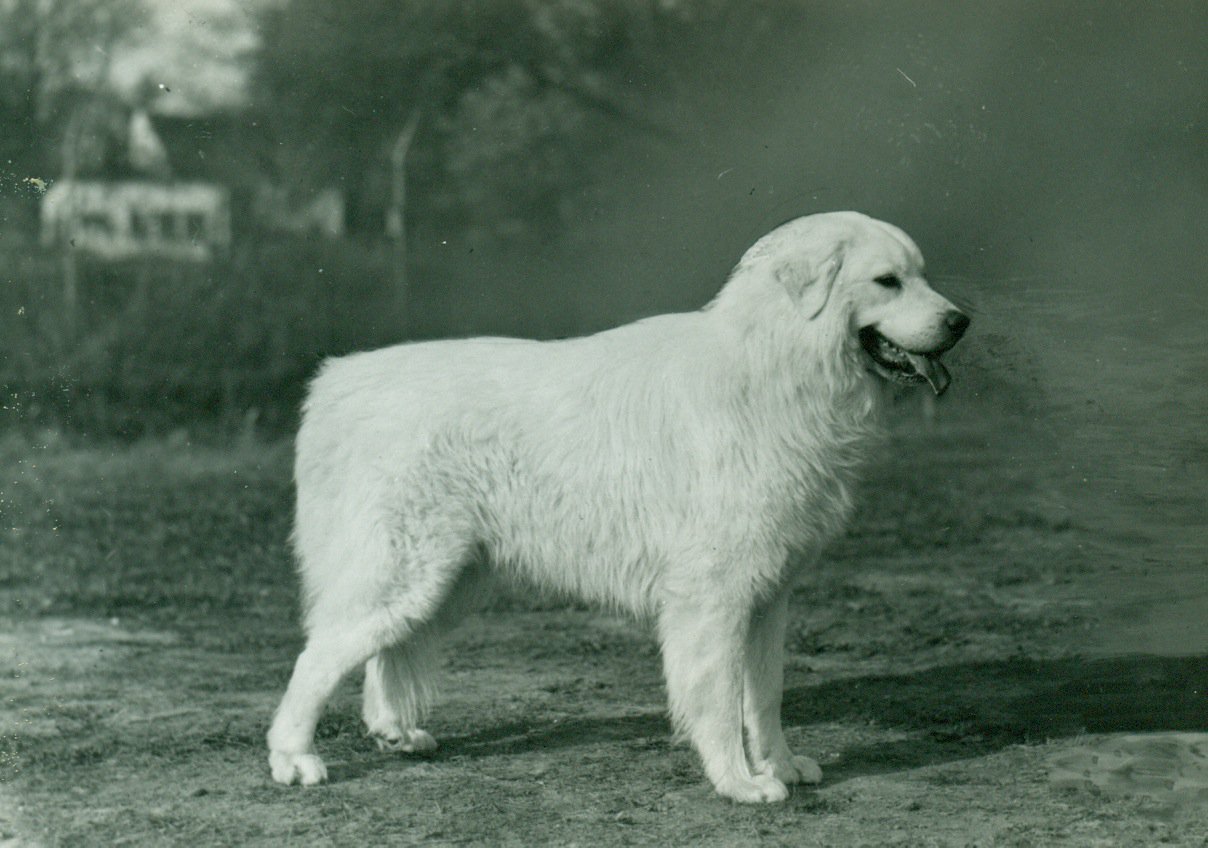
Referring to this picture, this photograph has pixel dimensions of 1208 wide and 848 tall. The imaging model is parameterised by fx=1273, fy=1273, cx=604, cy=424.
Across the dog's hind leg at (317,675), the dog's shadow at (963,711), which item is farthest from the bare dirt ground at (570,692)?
the dog's hind leg at (317,675)

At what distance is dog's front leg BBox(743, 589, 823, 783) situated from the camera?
479cm

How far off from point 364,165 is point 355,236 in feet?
1.69

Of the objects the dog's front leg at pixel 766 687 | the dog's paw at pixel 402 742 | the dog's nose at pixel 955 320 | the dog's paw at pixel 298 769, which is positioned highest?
the dog's nose at pixel 955 320

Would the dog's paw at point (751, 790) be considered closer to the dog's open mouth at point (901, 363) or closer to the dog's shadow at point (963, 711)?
the dog's shadow at point (963, 711)

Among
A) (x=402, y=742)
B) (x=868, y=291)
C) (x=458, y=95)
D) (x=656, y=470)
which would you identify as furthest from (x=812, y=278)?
(x=458, y=95)

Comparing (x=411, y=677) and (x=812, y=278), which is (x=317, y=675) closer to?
(x=411, y=677)

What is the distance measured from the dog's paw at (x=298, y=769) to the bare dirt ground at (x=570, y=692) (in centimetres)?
8

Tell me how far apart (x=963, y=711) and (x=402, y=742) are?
266 cm


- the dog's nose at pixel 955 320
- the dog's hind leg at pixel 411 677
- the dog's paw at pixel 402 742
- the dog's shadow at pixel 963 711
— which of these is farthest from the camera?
the dog's shadow at pixel 963 711

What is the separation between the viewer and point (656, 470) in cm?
474

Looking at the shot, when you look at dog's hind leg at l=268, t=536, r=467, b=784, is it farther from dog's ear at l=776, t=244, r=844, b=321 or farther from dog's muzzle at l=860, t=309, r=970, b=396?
dog's muzzle at l=860, t=309, r=970, b=396

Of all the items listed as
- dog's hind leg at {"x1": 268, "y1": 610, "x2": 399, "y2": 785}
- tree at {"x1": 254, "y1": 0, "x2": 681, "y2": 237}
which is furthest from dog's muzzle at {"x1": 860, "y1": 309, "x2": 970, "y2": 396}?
tree at {"x1": 254, "y1": 0, "x2": 681, "y2": 237}

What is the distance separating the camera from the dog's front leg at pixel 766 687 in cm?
479

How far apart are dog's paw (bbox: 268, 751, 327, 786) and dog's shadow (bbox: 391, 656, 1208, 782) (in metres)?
0.63
